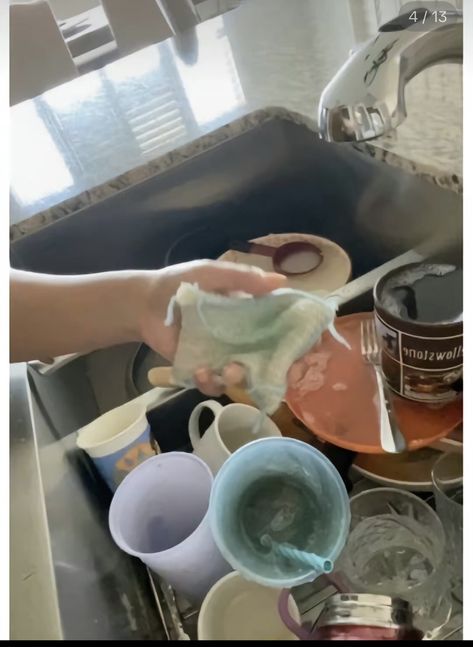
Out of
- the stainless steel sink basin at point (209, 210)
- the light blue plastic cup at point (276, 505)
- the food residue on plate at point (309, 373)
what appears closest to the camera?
the light blue plastic cup at point (276, 505)

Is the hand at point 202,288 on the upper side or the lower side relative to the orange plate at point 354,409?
upper

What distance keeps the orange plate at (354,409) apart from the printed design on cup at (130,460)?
4.0 inches

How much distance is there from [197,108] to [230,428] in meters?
0.45

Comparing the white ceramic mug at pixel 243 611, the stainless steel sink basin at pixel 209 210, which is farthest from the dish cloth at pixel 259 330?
the stainless steel sink basin at pixel 209 210

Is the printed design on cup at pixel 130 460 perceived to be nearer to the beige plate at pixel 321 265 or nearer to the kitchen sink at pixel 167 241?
the kitchen sink at pixel 167 241

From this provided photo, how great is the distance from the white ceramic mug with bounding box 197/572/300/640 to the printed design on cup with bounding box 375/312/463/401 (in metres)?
0.14

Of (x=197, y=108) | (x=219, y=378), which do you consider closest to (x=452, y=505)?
(x=219, y=378)

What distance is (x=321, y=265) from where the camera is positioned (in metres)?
0.55

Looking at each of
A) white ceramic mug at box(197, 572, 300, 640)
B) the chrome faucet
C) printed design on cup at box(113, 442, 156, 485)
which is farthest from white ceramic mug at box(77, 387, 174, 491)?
the chrome faucet

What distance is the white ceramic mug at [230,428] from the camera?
15.7 inches

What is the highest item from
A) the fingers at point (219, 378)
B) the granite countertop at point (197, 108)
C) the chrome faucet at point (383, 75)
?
the chrome faucet at point (383, 75)

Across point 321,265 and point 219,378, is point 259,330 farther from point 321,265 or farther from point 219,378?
point 321,265

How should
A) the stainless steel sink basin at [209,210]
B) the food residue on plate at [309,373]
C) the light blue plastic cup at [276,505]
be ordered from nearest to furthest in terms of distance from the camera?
the light blue plastic cup at [276,505] → the food residue on plate at [309,373] → the stainless steel sink basin at [209,210]

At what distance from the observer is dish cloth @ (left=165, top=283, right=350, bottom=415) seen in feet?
1.13
